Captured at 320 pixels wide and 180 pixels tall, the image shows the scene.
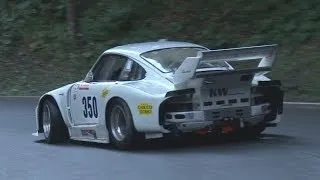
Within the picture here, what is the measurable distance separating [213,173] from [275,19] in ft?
47.1

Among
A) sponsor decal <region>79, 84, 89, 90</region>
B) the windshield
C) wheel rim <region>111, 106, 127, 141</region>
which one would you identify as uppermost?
the windshield

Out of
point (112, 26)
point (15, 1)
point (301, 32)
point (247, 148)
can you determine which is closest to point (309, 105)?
point (301, 32)

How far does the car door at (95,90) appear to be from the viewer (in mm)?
A: 11867

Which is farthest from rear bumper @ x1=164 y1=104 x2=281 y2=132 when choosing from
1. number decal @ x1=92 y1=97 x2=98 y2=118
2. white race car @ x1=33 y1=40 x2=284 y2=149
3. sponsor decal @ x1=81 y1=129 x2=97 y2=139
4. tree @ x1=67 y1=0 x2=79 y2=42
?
tree @ x1=67 y1=0 x2=79 y2=42

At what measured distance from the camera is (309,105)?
1748cm

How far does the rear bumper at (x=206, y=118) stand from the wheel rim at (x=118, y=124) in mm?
885

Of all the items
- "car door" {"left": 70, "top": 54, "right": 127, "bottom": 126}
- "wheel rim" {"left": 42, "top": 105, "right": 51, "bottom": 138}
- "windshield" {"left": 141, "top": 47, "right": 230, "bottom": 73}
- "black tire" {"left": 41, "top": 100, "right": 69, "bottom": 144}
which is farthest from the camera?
"wheel rim" {"left": 42, "top": 105, "right": 51, "bottom": 138}

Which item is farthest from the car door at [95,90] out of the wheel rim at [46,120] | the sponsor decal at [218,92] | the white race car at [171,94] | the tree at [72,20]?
the tree at [72,20]

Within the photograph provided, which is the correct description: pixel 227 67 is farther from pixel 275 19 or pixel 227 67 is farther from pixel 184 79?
pixel 275 19

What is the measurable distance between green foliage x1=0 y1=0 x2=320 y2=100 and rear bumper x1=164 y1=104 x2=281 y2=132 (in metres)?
7.86

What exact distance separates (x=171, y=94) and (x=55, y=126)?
3137mm

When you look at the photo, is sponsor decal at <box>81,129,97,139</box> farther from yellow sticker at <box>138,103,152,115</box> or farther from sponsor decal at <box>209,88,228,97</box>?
sponsor decal at <box>209,88,228,97</box>

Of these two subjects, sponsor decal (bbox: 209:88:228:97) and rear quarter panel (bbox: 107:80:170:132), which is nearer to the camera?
rear quarter panel (bbox: 107:80:170:132)

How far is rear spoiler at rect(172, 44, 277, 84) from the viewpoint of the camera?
1050 cm
